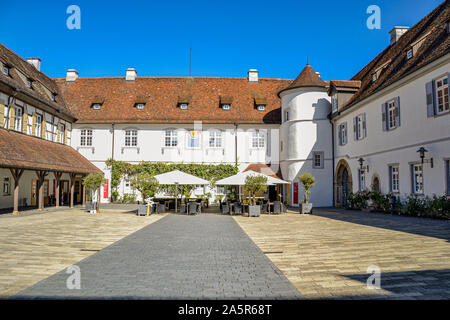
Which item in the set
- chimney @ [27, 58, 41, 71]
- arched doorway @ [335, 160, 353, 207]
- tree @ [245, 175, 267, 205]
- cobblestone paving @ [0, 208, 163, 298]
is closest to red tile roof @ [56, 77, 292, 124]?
chimney @ [27, 58, 41, 71]

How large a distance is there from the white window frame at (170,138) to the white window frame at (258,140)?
21.1 ft

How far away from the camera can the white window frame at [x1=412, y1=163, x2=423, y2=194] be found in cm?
1586

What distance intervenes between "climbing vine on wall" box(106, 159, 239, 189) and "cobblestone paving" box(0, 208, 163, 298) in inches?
549

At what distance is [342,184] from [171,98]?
52.2 ft

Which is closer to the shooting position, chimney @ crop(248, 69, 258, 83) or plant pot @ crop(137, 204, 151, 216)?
plant pot @ crop(137, 204, 151, 216)

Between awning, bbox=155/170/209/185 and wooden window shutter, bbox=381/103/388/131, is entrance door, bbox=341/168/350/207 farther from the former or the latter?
awning, bbox=155/170/209/185

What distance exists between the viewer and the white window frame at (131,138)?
28.4m

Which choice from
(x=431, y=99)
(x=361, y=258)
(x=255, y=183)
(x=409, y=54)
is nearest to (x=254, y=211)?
(x=255, y=183)

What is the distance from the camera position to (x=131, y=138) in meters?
28.4

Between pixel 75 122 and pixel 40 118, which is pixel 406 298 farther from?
pixel 75 122

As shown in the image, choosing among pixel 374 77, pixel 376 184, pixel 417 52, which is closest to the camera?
pixel 417 52

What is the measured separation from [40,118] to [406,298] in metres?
23.9

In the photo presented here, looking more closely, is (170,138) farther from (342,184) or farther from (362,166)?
(362,166)

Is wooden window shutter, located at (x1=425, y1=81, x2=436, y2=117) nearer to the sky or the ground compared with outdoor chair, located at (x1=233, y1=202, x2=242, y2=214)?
nearer to the sky
